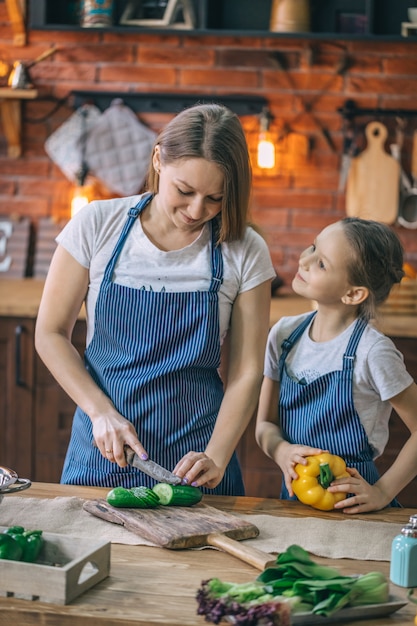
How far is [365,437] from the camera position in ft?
6.54

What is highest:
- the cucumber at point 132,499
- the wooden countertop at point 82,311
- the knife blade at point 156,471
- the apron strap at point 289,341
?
the apron strap at point 289,341

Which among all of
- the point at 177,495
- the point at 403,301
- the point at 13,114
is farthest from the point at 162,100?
the point at 177,495

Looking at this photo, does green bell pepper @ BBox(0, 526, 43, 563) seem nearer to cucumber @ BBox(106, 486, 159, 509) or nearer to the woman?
cucumber @ BBox(106, 486, 159, 509)

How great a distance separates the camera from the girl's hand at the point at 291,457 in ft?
6.04

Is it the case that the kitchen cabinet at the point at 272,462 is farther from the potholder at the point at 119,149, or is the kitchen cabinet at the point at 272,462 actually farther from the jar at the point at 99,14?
the jar at the point at 99,14

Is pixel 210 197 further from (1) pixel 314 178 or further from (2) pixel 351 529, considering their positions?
(1) pixel 314 178

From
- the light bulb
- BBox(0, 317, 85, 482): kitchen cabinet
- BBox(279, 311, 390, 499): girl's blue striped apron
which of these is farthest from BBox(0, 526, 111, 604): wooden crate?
the light bulb

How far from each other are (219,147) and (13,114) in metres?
2.28

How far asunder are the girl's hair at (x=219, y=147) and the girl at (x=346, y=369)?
0.20 m

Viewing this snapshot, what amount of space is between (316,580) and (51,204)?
9.83ft

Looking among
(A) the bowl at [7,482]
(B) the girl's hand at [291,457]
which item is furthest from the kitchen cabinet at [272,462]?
(A) the bowl at [7,482]

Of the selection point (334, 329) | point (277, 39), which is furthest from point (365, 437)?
point (277, 39)

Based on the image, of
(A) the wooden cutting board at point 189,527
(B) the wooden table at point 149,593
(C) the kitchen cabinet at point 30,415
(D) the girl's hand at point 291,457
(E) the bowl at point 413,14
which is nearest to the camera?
(B) the wooden table at point 149,593

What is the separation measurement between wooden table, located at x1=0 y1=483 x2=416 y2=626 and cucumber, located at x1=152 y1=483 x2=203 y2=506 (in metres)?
0.16
